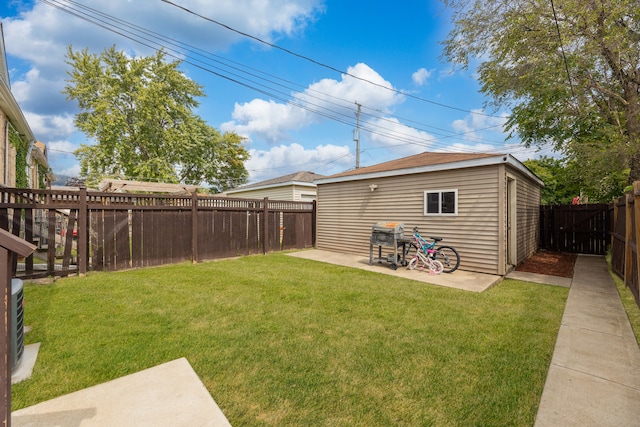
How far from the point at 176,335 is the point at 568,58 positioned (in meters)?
10.1

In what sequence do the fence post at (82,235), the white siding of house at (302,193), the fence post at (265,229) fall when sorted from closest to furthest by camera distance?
the fence post at (82,235), the fence post at (265,229), the white siding of house at (302,193)

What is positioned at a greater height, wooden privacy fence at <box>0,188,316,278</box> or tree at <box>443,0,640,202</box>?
tree at <box>443,0,640,202</box>

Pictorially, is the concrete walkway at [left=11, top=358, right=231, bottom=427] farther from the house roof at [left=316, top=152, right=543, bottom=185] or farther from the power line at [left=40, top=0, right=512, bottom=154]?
the power line at [left=40, top=0, right=512, bottom=154]

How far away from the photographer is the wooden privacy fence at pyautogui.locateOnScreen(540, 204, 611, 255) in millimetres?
9406

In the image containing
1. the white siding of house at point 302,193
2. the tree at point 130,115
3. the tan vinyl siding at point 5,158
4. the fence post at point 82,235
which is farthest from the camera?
the tree at point 130,115

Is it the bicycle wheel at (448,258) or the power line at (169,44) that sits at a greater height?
the power line at (169,44)

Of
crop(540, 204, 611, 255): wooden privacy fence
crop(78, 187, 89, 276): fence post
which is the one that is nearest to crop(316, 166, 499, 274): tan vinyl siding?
crop(540, 204, 611, 255): wooden privacy fence

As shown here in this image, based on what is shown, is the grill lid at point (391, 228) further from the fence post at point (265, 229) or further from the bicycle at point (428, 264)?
the fence post at point (265, 229)

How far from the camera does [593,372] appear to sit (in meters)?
2.56

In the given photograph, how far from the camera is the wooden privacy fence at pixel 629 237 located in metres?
4.10

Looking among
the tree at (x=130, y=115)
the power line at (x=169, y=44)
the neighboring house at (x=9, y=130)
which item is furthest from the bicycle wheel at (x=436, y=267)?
the tree at (x=130, y=115)

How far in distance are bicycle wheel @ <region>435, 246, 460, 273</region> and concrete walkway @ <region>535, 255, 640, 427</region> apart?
7.70 feet

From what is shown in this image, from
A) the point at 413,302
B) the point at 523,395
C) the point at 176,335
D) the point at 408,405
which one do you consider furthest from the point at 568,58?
the point at 176,335

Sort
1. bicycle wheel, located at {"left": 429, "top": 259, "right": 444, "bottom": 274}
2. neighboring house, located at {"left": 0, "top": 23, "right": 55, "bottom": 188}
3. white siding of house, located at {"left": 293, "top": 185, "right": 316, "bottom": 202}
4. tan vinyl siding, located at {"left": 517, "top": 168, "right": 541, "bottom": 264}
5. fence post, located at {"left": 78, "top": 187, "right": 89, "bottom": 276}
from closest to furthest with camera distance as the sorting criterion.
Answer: fence post, located at {"left": 78, "top": 187, "right": 89, "bottom": 276}
bicycle wheel, located at {"left": 429, "top": 259, "right": 444, "bottom": 274}
tan vinyl siding, located at {"left": 517, "top": 168, "right": 541, "bottom": 264}
neighboring house, located at {"left": 0, "top": 23, "right": 55, "bottom": 188}
white siding of house, located at {"left": 293, "top": 185, "right": 316, "bottom": 202}
